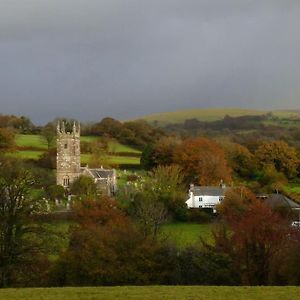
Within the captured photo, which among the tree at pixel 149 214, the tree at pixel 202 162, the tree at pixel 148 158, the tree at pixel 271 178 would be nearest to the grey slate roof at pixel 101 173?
the tree at pixel 202 162

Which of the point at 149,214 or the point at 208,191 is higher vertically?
the point at 149,214

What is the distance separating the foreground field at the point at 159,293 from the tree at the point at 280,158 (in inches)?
2437

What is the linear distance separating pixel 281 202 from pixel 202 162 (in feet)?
61.2

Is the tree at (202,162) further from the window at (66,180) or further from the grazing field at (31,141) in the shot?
the grazing field at (31,141)

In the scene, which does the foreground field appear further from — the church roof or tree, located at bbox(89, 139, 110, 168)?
tree, located at bbox(89, 139, 110, 168)

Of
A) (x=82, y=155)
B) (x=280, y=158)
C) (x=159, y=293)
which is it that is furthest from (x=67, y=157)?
(x=159, y=293)

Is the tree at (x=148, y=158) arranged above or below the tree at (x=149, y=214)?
above

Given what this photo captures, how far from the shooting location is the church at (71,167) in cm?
6819

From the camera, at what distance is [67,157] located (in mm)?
71750

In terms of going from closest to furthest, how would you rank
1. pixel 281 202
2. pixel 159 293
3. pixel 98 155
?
pixel 159 293 → pixel 281 202 → pixel 98 155

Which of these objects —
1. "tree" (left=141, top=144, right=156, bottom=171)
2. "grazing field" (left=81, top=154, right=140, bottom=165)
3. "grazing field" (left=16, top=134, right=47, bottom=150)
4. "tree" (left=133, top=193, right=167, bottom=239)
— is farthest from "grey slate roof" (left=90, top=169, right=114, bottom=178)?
"grazing field" (left=16, top=134, right=47, bottom=150)

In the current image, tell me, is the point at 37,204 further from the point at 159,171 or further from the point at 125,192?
the point at 159,171

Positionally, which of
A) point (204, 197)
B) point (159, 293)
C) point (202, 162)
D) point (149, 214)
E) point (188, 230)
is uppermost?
point (159, 293)

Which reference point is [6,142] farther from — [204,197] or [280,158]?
[280,158]
